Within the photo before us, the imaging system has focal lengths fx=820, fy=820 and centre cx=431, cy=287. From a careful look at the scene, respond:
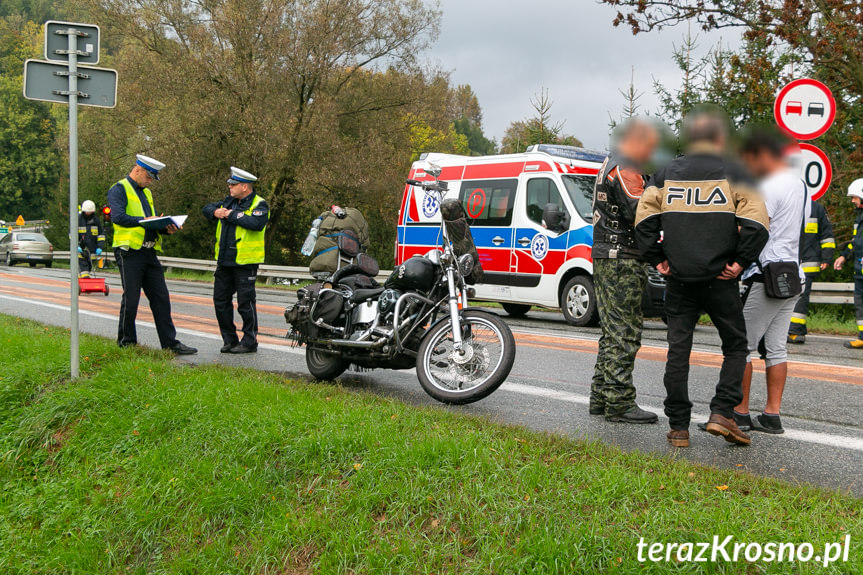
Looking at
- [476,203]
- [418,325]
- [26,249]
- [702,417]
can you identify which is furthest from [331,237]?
[26,249]

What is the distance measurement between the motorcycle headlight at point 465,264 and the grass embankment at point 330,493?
42.8 inches

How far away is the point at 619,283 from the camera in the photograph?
5430 millimetres

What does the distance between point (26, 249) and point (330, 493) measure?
3727cm

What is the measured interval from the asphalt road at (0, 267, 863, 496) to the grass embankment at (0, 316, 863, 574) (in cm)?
59

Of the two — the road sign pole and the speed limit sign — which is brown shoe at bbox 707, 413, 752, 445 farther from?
the speed limit sign

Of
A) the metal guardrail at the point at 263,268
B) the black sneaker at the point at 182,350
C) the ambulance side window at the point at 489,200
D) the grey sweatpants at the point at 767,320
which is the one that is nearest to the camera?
the grey sweatpants at the point at 767,320

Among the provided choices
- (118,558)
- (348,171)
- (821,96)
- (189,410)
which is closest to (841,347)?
(821,96)

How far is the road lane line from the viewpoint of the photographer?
493 centimetres

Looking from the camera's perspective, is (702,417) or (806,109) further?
(806,109)

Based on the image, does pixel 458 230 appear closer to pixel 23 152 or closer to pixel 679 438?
pixel 679 438

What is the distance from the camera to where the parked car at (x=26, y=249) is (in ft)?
121

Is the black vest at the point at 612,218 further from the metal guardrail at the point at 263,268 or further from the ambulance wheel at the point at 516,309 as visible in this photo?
the metal guardrail at the point at 263,268

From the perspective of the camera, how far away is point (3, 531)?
4.97m

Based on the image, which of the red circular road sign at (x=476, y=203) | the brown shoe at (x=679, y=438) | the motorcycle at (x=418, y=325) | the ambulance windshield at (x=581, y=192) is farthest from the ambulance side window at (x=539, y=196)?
the brown shoe at (x=679, y=438)
